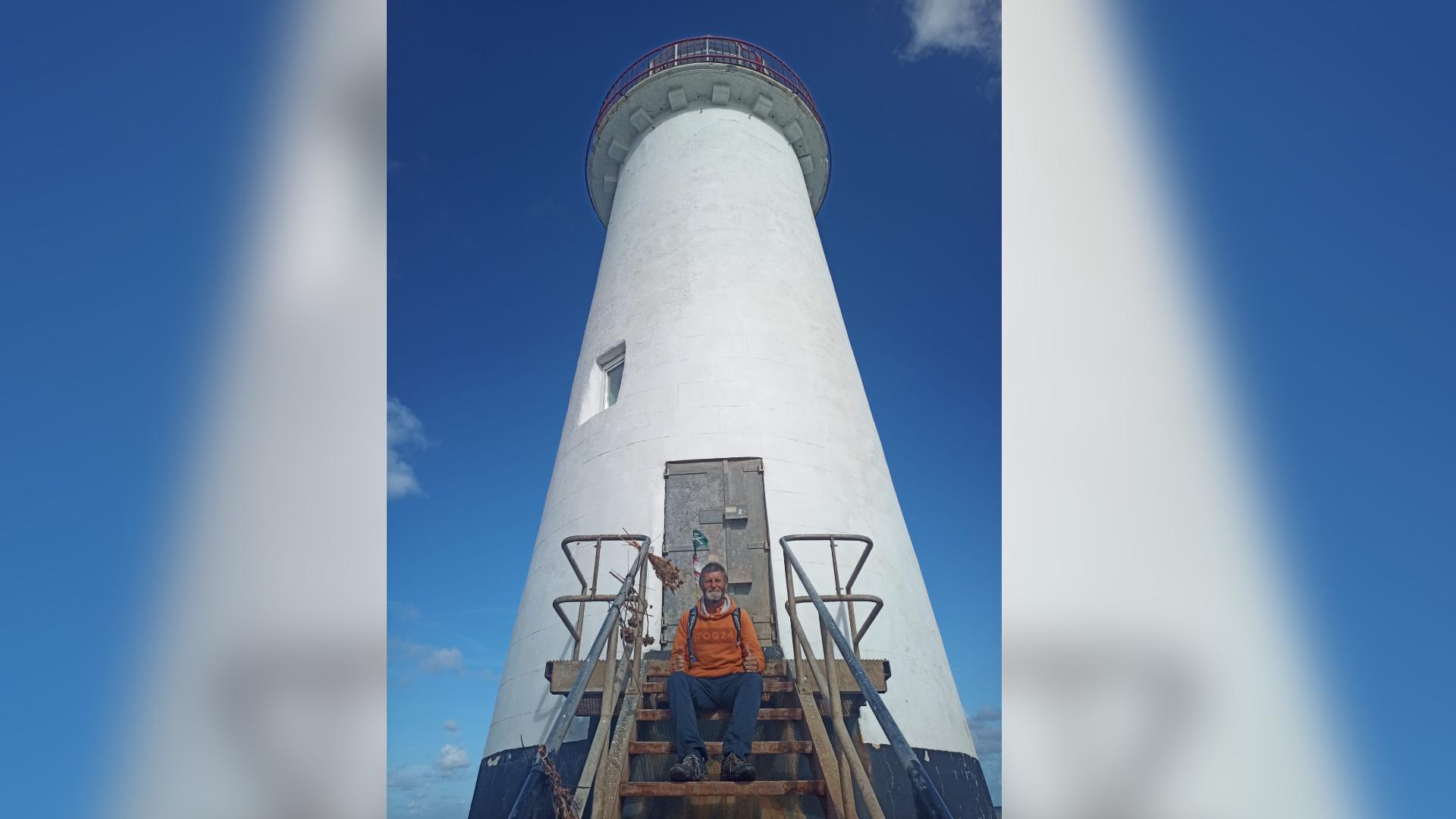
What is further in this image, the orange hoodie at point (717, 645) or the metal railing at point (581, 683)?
the orange hoodie at point (717, 645)

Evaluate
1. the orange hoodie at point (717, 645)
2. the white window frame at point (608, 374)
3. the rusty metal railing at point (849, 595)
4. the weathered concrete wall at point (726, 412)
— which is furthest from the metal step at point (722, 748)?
the white window frame at point (608, 374)

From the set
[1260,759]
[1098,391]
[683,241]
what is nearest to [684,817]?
[1260,759]

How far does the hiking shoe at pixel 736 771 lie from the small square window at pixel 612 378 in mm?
5377

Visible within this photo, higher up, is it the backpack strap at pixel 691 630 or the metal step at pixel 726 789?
the backpack strap at pixel 691 630

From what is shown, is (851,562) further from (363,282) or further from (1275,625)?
(363,282)

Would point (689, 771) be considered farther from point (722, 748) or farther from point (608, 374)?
point (608, 374)

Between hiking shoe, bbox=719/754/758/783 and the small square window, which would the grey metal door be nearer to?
the small square window

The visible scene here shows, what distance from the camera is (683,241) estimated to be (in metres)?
9.19

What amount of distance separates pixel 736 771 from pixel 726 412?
428 cm

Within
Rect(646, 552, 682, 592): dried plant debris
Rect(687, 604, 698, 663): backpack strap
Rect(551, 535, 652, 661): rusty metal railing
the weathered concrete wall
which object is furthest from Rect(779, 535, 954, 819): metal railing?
Rect(551, 535, 652, 661): rusty metal railing

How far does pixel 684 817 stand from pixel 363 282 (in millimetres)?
3021

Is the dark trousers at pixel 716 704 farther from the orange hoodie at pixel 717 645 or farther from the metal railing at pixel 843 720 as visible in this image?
the metal railing at pixel 843 720

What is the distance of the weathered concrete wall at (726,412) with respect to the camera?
686 centimetres

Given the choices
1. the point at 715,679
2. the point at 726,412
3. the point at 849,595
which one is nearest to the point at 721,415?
the point at 726,412
